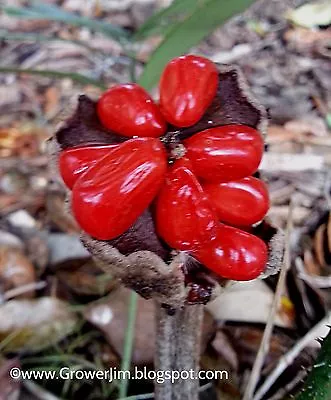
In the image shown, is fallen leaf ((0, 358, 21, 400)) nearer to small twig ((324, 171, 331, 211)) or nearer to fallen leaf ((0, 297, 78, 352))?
fallen leaf ((0, 297, 78, 352))

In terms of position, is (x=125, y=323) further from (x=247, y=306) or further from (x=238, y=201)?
(x=238, y=201)

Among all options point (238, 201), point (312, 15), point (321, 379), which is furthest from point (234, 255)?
point (312, 15)

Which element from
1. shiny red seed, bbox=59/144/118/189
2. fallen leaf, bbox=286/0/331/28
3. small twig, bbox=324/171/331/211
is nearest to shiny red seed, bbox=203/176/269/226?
shiny red seed, bbox=59/144/118/189

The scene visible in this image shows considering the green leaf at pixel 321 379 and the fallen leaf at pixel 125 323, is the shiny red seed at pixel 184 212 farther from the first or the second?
the fallen leaf at pixel 125 323

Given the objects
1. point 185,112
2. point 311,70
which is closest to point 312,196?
point 311,70

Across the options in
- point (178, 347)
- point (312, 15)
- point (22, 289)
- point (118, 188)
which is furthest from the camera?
point (312, 15)

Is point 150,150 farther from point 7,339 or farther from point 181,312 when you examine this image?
point 7,339
